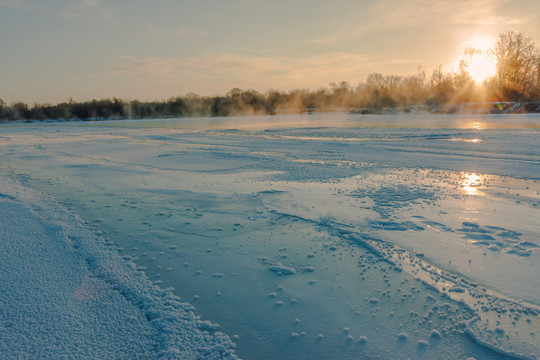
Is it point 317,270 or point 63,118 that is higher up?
point 63,118

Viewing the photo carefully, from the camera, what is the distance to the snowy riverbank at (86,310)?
1.71m

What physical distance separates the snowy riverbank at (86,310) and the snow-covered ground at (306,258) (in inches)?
0.6

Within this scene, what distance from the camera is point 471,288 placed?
2.26m

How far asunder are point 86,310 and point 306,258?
1.60m

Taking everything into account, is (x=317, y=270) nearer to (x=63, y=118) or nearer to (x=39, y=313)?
(x=39, y=313)

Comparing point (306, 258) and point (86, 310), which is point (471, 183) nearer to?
point (306, 258)

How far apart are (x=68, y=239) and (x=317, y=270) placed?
2294 mm

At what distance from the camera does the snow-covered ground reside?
183 cm

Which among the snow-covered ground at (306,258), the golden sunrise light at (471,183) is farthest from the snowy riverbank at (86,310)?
the golden sunrise light at (471,183)

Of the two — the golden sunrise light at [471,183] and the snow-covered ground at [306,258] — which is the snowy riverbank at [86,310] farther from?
the golden sunrise light at [471,183]

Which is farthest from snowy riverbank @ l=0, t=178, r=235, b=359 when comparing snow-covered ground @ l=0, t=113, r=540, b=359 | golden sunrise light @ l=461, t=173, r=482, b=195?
golden sunrise light @ l=461, t=173, r=482, b=195

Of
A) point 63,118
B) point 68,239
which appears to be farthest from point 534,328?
point 63,118

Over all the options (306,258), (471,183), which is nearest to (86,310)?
(306,258)

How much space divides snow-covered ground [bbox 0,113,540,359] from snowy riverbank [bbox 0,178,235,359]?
0.02 m
